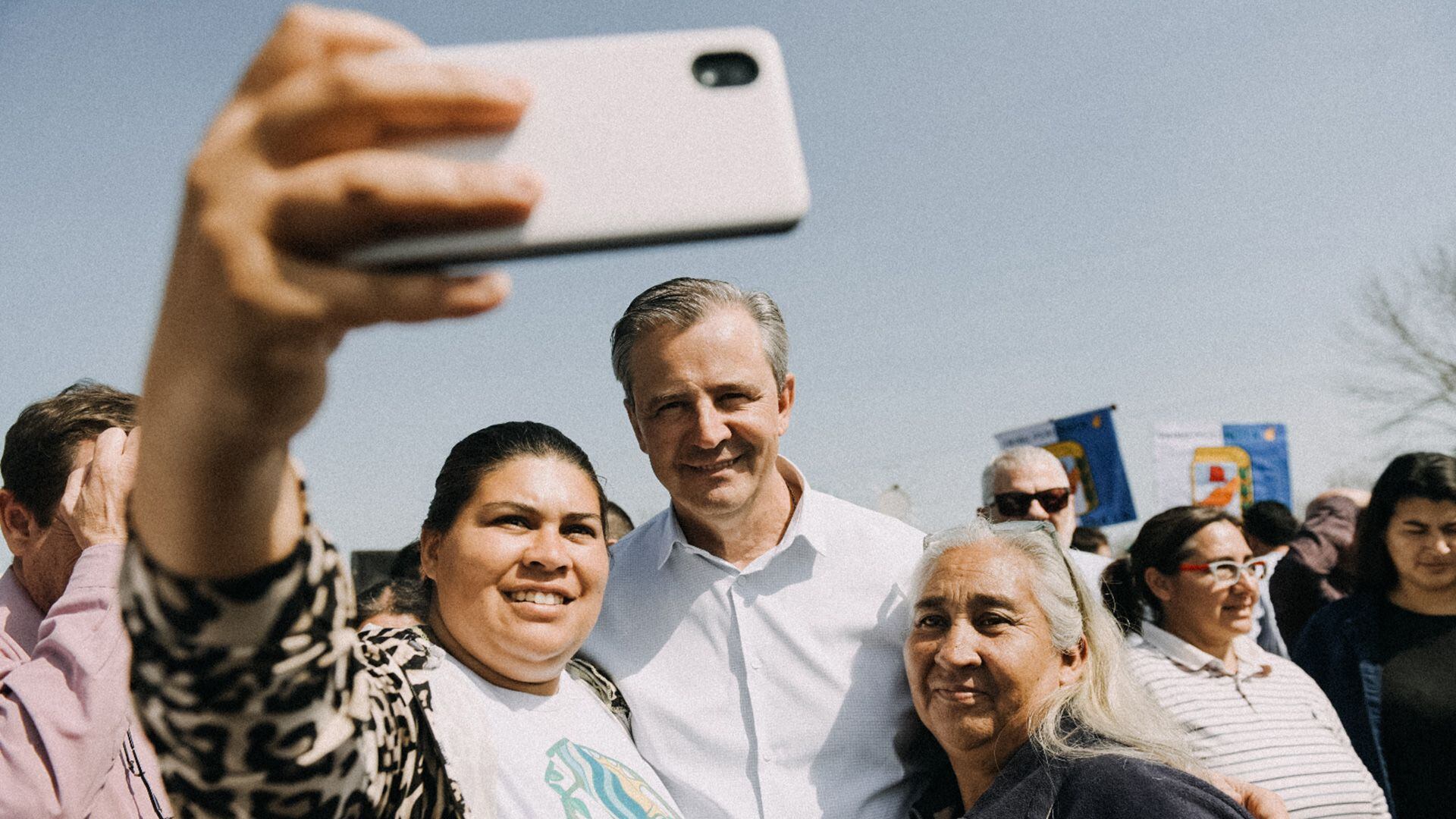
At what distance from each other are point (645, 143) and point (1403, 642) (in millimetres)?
4589

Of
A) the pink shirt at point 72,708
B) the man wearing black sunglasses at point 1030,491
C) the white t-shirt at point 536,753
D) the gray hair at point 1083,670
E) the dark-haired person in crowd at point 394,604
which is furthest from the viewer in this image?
the man wearing black sunglasses at point 1030,491

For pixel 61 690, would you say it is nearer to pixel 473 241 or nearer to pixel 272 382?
pixel 272 382

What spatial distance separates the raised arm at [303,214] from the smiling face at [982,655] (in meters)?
2.13

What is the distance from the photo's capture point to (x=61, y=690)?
194 centimetres

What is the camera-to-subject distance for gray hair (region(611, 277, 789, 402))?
9.36 ft

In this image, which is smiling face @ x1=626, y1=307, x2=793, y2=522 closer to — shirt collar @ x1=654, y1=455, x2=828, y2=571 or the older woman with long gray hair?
shirt collar @ x1=654, y1=455, x2=828, y2=571

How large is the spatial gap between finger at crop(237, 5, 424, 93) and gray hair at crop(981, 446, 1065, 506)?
4510mm

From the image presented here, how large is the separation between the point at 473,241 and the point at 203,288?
178 millimetres

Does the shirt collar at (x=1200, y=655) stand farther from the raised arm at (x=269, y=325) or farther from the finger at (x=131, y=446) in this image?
the raised arm at (x=269, y=325)

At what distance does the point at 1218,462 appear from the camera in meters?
8.30

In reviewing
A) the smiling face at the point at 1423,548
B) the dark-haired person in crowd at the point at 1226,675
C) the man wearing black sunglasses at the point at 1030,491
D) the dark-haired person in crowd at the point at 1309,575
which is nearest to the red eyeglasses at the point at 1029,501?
the man wearing black sunglasses at the point at 1030,491

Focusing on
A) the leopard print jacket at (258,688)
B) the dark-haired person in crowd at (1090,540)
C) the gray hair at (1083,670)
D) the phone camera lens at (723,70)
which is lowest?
the dark-haired person in crowd at (1090,540)

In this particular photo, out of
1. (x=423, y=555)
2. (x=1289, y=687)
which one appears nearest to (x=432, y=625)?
(x=423, y=555)

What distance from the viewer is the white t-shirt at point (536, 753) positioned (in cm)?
158
